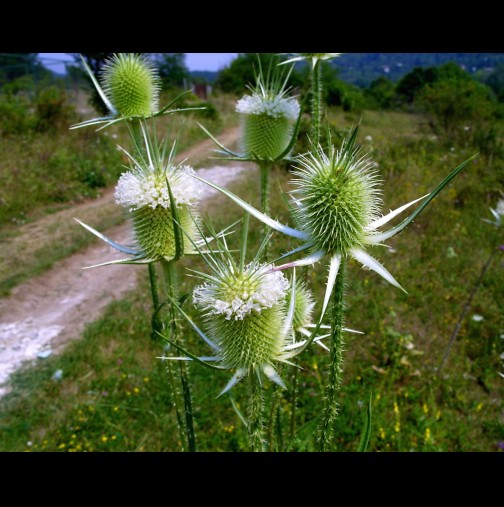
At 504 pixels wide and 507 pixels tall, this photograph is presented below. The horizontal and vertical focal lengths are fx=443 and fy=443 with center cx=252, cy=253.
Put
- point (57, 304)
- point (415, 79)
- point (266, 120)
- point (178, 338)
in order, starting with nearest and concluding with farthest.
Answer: point (178, 338)
point (266, 120)
point (57, 304)
point (415, 79)

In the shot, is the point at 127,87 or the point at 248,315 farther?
the point at 127,87

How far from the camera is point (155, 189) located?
177cm

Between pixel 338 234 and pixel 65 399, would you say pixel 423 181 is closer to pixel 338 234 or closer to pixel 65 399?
pixel 65 399

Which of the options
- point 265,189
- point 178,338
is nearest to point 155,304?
point 178,338

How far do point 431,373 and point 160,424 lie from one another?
8.07ft

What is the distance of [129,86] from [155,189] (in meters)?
1.01

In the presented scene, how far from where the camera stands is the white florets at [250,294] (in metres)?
1.33

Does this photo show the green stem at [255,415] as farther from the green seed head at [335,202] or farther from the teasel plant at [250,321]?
the green seed head at [335,202]

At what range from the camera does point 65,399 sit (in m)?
4.05

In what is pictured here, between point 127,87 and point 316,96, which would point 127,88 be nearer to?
point 127,87

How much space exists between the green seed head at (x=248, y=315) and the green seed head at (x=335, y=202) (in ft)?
0.65

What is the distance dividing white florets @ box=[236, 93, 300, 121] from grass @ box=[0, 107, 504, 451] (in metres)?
1.61

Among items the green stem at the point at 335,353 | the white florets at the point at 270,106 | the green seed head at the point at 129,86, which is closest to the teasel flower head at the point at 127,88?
the green seed head at the point at 129,86
